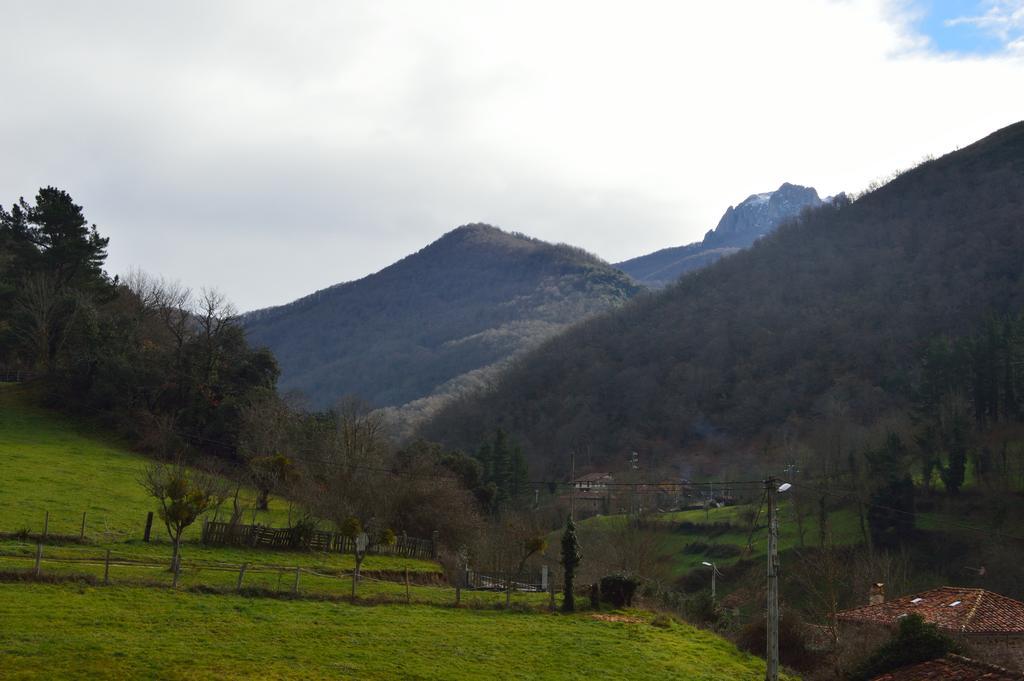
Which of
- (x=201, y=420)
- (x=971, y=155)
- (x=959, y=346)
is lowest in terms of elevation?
(x=201, y=420)

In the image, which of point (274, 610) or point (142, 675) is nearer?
point (142, 675)

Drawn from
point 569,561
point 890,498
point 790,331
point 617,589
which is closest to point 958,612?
point 617,589

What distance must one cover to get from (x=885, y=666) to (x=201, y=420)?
43.1 meters

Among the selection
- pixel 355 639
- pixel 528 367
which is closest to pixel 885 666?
pixel 355 639

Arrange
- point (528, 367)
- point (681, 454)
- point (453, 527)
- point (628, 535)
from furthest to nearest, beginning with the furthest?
point (528, 367) → point (681, 454) → point (628, 535) → point (453, 527)

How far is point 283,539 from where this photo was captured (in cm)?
3578

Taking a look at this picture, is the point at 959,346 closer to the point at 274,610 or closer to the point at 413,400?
the point at 274,610

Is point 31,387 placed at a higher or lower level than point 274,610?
higher

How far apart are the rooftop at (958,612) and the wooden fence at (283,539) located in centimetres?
2035

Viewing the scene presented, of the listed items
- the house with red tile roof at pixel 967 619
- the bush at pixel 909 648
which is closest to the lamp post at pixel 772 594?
the bush at pixel 909 648

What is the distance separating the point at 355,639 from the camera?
22.5 m

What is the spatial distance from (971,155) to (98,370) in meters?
137

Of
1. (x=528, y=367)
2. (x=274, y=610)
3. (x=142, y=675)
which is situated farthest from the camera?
(x=528, y=367)

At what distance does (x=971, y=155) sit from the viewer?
143 m
